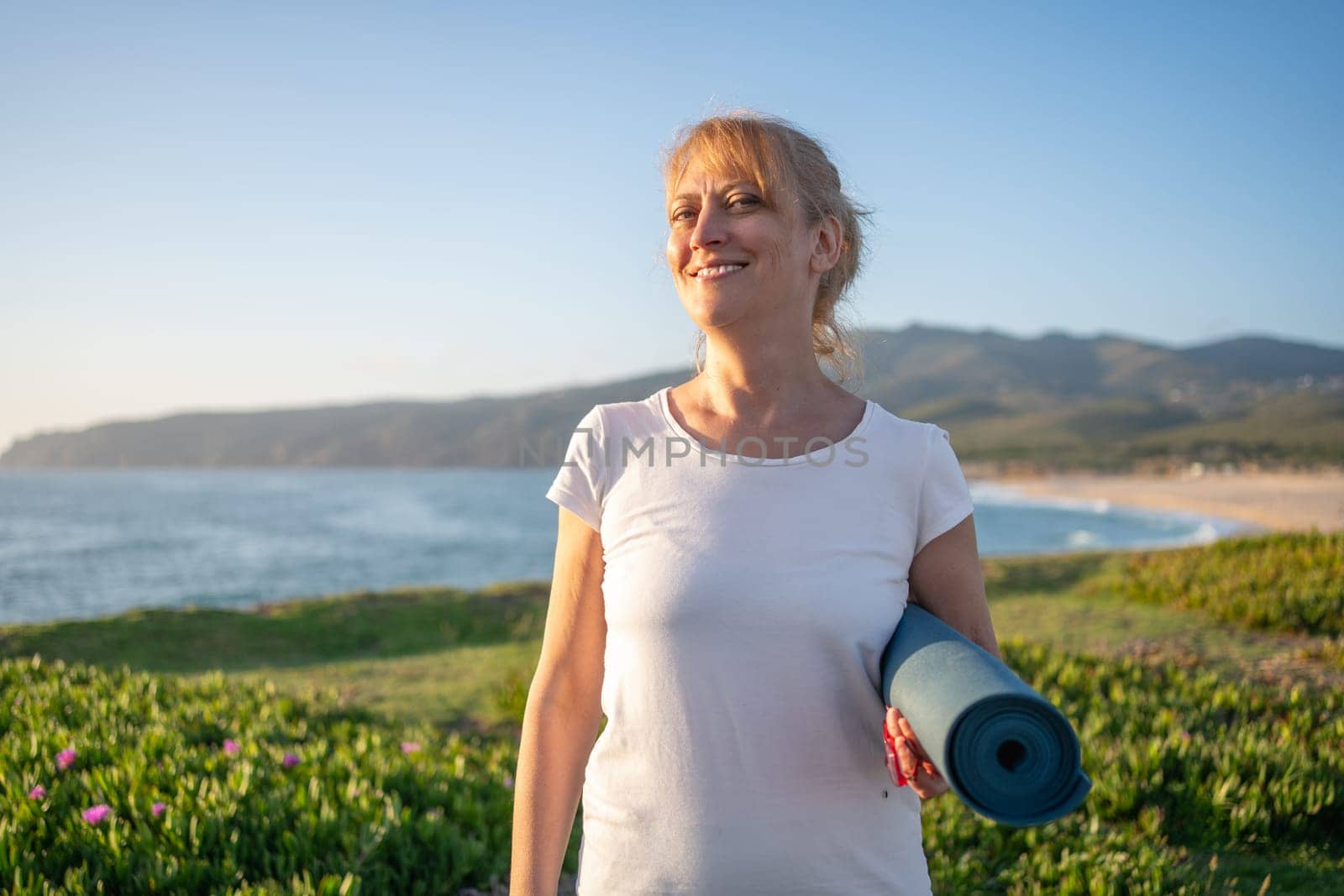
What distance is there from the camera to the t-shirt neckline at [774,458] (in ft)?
5.06

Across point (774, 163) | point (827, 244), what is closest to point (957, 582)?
point (827, 244)

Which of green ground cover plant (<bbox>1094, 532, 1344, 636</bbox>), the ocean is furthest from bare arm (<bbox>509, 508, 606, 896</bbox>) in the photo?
the ocean

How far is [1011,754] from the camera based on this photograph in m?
1.26

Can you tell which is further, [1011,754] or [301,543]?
[301,543]

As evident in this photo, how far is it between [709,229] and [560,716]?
920mm

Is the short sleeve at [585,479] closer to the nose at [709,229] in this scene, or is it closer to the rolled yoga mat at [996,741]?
the nose at [709,229]

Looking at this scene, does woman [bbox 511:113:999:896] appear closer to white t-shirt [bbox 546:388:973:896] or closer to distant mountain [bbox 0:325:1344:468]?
white t-shirt [bbox 546:388:973:896]

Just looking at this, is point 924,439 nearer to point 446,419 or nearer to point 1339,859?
point 1339,859

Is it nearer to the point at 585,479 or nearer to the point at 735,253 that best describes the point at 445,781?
the point at 585,479

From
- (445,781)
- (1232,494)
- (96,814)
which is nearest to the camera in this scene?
(96,814)

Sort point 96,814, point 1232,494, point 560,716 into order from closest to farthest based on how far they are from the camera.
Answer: point 560,716 → point 96,814 → point 1232,494

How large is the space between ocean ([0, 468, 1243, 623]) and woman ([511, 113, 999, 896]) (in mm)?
19464

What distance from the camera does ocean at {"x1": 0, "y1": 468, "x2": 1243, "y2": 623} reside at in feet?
109

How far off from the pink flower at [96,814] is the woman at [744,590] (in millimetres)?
2248
